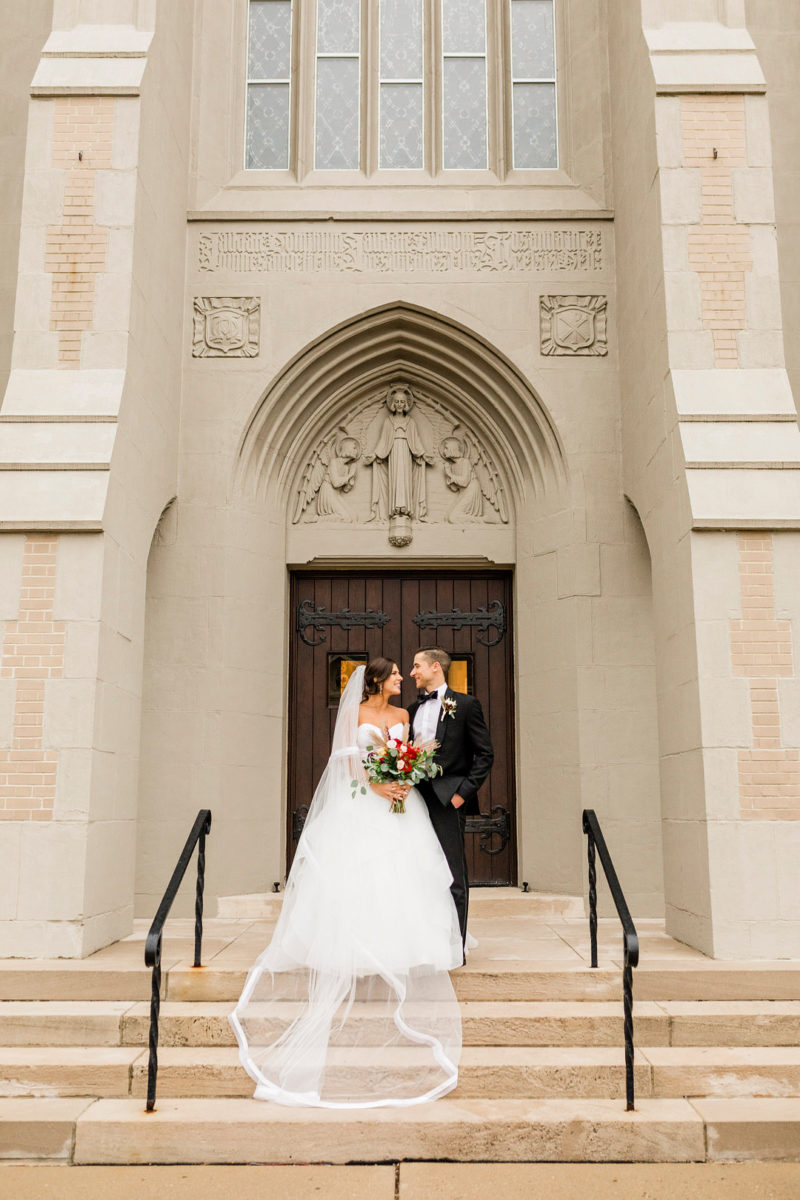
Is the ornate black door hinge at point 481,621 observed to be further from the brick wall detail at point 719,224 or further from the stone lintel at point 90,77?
the stone lintel at point 90,77

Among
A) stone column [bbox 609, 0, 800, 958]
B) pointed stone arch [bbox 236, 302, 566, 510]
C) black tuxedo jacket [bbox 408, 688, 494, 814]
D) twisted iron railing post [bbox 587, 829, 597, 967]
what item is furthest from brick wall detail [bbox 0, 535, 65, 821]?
stone column [bbox 609, 0, 800, 958]

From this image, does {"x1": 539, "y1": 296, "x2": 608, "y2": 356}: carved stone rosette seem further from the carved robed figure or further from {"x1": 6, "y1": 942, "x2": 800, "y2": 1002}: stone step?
{"x1": 6, "y1": 942, "x2": 800, "y2": 1002}: stone step

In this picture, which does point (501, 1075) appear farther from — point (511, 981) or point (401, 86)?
point (401, 86)

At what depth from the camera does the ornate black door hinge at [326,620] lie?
8.81 meters

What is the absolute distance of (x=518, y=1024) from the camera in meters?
5.08

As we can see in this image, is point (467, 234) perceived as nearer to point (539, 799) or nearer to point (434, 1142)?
point (539, 799)

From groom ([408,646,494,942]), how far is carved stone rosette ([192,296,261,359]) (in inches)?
148

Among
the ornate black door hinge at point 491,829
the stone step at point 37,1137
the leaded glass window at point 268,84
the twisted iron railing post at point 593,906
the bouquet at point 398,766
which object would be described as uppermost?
the leaded glass window at point 268,84

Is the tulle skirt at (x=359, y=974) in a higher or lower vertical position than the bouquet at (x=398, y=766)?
lower

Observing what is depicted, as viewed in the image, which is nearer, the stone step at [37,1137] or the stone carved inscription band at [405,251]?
the stone step at [37,1137]

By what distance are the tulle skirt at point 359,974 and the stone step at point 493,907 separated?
2388mm

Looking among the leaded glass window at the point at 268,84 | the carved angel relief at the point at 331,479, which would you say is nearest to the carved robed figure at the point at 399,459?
the carved angel relief at the point at 331,479

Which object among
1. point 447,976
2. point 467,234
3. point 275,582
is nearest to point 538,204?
point 467,234

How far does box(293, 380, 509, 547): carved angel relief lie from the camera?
29.0ft
